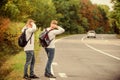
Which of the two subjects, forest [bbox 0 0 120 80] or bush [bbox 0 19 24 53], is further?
forest [bbox 0 0 120 80]

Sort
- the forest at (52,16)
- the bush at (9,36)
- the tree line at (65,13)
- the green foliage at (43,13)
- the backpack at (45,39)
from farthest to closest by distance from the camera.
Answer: the green foliage at (43,13), the tree line at (65,13), the forest at (52,16), the bush at (9,36), the backpack at (45,39)

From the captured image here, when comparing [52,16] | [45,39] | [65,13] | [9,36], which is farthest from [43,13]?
[45,39]

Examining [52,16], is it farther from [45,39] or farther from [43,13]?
[45,39]

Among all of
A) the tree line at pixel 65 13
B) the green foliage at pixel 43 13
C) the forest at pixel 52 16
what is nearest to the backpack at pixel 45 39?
the forest at pixel 52 16

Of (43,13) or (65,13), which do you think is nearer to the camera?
(43,13)

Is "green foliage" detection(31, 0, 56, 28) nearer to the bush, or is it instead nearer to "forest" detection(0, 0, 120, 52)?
"forest" detection(0, 0, 120, 52)

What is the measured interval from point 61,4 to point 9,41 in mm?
74062

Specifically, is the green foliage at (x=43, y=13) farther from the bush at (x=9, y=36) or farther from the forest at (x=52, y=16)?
the bush at (x=9, y=36)

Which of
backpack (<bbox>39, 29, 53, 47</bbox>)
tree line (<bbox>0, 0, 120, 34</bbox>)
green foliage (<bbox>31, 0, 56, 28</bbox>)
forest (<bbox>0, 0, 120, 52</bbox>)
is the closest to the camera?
backpack (<bbox>39, 29, 53, 47</bbox>)

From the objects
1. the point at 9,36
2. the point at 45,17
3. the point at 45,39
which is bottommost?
the point at 9,36

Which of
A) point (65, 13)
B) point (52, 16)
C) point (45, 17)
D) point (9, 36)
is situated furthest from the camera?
point (65, 13)

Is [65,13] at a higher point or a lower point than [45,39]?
lower

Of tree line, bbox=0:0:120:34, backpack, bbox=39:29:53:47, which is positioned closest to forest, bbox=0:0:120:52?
tree line, bbox=0:0:120:34

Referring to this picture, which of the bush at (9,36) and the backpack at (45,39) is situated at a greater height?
the backpack at (45,39)
